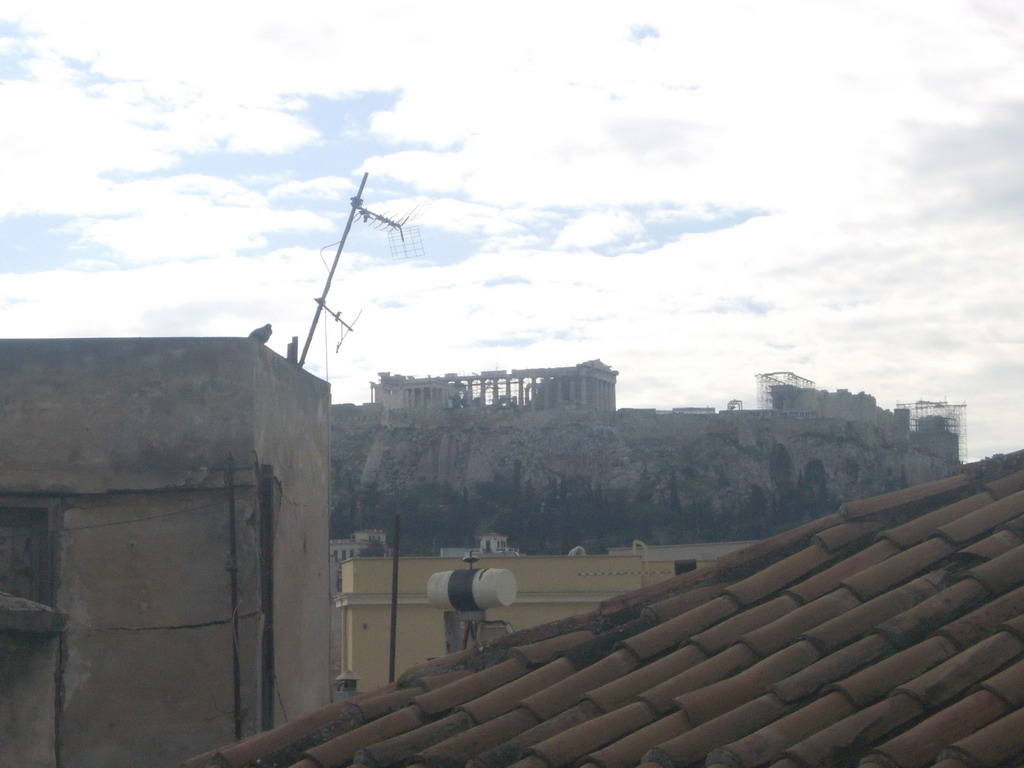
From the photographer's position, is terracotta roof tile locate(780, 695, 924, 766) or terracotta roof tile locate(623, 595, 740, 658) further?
terracotta roof tile locate(623, 595, 740, 658)

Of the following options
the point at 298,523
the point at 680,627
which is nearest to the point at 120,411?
the point at 298,523

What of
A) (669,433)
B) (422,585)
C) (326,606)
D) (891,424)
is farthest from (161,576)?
(891,424)

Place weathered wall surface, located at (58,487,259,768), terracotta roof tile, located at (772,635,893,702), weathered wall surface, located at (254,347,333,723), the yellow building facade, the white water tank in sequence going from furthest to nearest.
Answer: the yellow building facade, weathered wall surface, located at (254,347,333,723), weathered wall surface, located at (58,487,259,768), the white water tank, terracotta roof tile, located at (772,635,893,702)

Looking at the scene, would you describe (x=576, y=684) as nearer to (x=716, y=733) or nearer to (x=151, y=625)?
(x=716, y=733)

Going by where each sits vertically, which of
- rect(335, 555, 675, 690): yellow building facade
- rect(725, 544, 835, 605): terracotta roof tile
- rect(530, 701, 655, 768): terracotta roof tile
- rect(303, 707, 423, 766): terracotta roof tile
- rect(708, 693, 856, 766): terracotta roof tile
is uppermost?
rect(725, 544, 835, 605): terracotta roof tile

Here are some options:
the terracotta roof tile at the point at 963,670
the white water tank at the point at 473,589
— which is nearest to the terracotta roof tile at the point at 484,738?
the terracotta roof tile at the point at 963,670

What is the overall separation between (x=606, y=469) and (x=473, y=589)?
71.0 meters

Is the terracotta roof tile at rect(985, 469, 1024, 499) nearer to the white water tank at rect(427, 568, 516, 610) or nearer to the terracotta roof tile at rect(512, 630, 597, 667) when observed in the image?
the terracotta roof tile at rect(512, 630, 597, 667)

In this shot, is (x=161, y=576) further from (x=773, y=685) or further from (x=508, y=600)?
(x=773, y=685)

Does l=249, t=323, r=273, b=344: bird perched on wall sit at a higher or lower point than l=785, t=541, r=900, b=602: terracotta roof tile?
higher

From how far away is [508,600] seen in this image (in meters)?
6.03

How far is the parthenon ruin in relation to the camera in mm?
95375

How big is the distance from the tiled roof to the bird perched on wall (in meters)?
3.03

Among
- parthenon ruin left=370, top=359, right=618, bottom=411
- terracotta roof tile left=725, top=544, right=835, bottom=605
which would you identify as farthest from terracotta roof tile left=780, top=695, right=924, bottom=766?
parthenon ruin left=370, top=359, right=618, bottom=411
